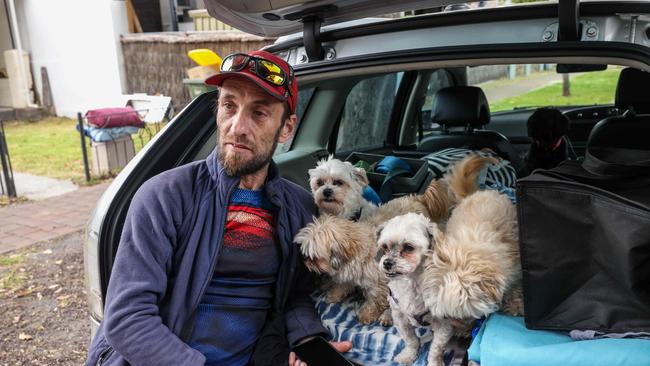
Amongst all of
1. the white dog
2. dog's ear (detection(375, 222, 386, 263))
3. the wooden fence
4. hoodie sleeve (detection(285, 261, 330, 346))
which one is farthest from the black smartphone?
the wooden fence

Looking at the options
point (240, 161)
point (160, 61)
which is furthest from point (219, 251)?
point (160, 61)

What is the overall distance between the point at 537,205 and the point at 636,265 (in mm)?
311

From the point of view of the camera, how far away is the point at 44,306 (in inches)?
178

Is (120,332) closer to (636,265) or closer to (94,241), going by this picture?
(94,241)

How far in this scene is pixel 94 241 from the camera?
6.86 ft

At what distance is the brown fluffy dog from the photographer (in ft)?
7.16

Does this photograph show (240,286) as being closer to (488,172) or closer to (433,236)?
(433,236)

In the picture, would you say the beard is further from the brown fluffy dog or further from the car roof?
the car roof

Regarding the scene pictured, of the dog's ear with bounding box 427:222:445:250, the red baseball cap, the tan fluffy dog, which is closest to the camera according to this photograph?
the tan fluffy dog

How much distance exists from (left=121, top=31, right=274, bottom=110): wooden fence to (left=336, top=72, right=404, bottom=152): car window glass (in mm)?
8789

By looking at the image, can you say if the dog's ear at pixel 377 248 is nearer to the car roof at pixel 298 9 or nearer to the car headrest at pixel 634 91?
the car roof at pixel 298 9

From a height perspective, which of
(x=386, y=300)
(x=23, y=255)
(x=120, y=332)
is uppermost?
(x=120, y=332)

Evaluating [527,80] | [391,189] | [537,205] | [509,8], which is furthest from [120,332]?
[527,80]

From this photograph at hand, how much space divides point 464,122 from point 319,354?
10.0ft
